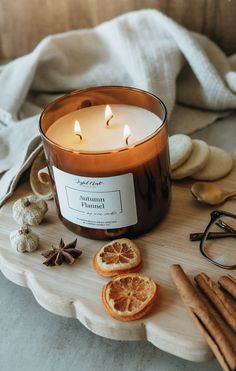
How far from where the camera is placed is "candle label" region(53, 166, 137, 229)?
0.57 meters

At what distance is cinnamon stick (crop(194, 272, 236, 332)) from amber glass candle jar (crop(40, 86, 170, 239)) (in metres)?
0.09

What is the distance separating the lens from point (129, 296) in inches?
21.1

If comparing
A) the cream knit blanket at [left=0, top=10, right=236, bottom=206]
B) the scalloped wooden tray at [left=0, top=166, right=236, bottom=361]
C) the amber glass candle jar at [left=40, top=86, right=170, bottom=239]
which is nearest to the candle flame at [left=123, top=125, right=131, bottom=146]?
the amber glass candle jar at [left=40, top=86, right=170, bottom=239]

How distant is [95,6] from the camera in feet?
3.23

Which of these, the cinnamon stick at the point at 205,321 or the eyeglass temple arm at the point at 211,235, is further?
the eyeglass temple arm at the point at 211,235

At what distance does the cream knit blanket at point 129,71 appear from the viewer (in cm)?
86

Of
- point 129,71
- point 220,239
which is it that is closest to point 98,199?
point 220,239

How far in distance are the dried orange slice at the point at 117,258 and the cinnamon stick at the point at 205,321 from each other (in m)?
0.04

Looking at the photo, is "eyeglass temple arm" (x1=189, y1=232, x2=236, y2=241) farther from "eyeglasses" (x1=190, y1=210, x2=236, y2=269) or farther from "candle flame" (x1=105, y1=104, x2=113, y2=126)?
"candle flame" (x1=105, y1=104, x2=113, y2=126)

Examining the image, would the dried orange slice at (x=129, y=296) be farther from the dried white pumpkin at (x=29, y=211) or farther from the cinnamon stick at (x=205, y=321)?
the dried white pumpkin at (x=29, y=211)

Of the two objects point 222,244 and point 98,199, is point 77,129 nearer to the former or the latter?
point 98,199

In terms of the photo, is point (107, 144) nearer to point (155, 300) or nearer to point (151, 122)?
point (151, 122)

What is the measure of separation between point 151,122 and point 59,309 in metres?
0.22

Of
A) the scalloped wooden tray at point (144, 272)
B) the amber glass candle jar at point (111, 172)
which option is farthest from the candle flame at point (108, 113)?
the scalloped wooden tray at point (144, 272)
